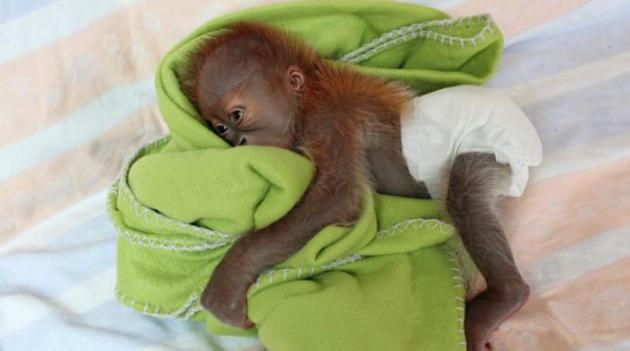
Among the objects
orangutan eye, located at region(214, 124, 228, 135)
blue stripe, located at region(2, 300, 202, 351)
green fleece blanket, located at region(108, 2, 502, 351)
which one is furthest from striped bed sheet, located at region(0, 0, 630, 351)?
orangutan eye, located at region(214, 124, 228, 135)

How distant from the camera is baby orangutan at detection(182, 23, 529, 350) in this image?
4.61 feet

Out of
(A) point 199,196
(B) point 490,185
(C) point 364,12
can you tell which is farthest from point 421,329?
(C) point 364,12

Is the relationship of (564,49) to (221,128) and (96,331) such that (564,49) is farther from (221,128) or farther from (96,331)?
(96,331)

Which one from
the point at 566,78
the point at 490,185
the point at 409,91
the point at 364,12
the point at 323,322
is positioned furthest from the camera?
the point at 566,78

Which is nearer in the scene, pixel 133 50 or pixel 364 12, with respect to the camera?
pixel 364 12

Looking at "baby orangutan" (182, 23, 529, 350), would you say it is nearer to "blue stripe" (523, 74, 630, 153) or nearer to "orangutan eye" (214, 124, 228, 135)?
"orangutan eye" (214, 124, 228, 135)

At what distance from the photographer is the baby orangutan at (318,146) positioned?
4.61 ft

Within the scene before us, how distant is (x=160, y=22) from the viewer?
208 cm

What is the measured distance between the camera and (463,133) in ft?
4.91

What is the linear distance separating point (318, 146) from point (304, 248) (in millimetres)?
226

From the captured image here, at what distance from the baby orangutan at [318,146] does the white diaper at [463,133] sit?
0.08 ft

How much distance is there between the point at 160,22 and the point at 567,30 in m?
1.23

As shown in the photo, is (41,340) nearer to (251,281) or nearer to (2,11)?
(251,281)

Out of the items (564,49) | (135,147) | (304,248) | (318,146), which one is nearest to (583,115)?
(564,49)
